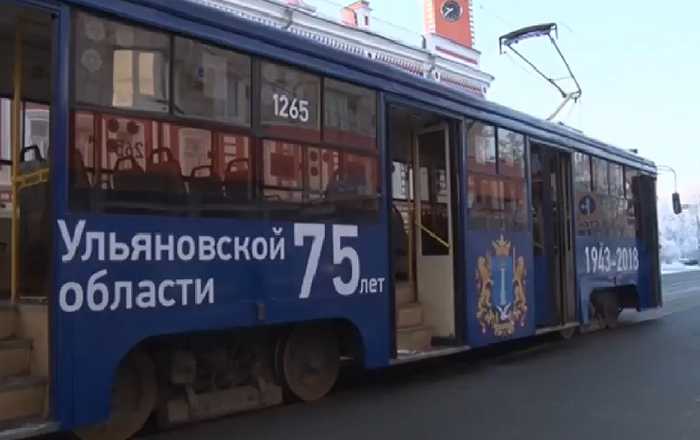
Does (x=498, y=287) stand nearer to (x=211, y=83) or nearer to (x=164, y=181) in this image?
(x=211, y=83)

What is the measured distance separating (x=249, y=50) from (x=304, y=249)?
1578mm

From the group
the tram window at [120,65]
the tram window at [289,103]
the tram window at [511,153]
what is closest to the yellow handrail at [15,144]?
the tram window at [120,65]

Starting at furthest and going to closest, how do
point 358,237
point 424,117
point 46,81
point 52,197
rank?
point 424,117, point 358,237, point 46,81, point 52,197

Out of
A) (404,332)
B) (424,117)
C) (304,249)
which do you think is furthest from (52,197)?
(424,117)

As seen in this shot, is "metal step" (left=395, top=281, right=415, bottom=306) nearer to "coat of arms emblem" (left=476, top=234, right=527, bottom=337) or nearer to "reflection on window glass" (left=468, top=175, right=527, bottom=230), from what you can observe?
"coat of arms emblem" (left=476, top=234, right=527, bottom=337)

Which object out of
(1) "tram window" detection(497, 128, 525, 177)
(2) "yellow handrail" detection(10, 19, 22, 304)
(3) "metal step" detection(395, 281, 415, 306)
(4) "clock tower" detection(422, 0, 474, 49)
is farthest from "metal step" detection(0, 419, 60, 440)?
(4) "clock tower" detection(422, 0, 474, 49)

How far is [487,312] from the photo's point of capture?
8.10 meters

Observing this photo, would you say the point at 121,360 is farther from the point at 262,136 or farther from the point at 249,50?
the point at 249,50

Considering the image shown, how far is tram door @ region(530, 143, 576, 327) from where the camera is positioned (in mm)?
10039

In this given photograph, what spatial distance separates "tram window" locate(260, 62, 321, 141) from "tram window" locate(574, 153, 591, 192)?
5586 millimetres

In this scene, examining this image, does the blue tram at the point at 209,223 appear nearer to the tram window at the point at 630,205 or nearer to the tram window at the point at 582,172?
the tram window at the point at 582,172

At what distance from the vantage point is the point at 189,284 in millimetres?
5008

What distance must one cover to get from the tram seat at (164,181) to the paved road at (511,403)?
170 cm

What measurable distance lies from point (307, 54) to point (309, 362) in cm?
258
